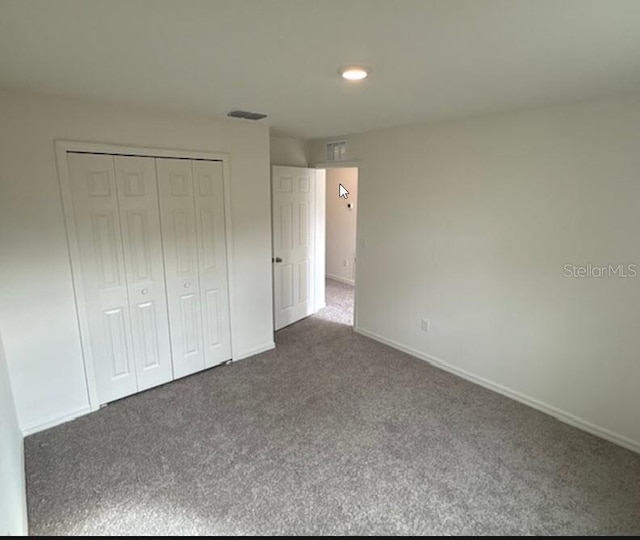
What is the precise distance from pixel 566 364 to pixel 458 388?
0.88 meters

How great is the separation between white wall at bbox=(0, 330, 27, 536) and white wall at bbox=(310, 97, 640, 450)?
328 centimetres

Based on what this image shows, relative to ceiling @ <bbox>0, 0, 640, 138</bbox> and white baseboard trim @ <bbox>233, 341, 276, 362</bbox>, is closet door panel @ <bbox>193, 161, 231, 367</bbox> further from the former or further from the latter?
ceiling @ <bbox>0, 0, 640, 138</bbox>

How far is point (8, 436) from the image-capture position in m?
1.97

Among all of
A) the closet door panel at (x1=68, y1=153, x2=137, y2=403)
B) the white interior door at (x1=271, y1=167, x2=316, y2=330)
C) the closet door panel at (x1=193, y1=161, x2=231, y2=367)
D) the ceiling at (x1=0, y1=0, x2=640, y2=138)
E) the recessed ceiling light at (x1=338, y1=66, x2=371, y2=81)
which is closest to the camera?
the ceiling at (x1=0, y1=0, x2=640, y2=138)

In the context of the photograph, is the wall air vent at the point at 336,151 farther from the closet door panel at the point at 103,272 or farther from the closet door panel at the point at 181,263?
the closet door panel at the point at 103,272

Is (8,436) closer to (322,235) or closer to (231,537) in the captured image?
(231,537)

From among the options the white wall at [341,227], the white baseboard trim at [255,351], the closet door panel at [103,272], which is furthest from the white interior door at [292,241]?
the closet door panel at [103,272]

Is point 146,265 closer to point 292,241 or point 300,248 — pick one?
point 292,241

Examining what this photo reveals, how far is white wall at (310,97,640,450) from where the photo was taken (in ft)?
8.15

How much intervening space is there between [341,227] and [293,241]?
228 centimetres

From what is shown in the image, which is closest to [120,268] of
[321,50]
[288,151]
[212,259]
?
[212,259]

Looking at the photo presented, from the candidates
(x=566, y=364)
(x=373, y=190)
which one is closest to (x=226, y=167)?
(x=373, y=190)

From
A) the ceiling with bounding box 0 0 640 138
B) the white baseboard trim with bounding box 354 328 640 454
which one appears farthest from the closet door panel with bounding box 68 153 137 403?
the white baseboard trim with bounding box 354 328 640 454

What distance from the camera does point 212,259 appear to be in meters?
3.49
